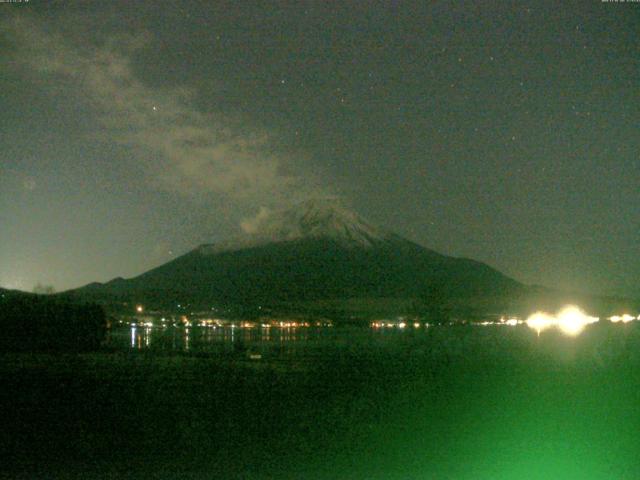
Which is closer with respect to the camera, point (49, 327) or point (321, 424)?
point (321, 424)

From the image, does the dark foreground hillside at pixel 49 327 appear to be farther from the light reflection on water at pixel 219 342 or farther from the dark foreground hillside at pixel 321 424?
the dark foreground hillside at pixel 321 424

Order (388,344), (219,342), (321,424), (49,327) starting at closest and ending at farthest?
(321,424) → (49,327) → (388,344) → (219,342)

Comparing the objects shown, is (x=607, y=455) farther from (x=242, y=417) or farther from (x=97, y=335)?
(x=97, y=335)

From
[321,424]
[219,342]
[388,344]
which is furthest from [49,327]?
[321,424]

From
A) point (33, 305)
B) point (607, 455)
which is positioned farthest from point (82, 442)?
point (33, 305)

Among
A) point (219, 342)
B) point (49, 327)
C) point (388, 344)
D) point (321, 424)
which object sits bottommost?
point (321, 424)

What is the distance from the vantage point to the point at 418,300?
122 meters

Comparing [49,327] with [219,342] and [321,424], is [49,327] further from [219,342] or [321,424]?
[321,424]

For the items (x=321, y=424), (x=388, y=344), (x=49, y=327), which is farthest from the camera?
(x=388, y=344)

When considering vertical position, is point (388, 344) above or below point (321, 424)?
above

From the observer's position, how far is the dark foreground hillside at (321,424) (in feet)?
33.7

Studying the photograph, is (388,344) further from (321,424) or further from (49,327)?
(321,424)

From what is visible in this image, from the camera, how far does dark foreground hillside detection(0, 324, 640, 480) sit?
10.3 meters

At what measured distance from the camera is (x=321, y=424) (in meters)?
13.5
